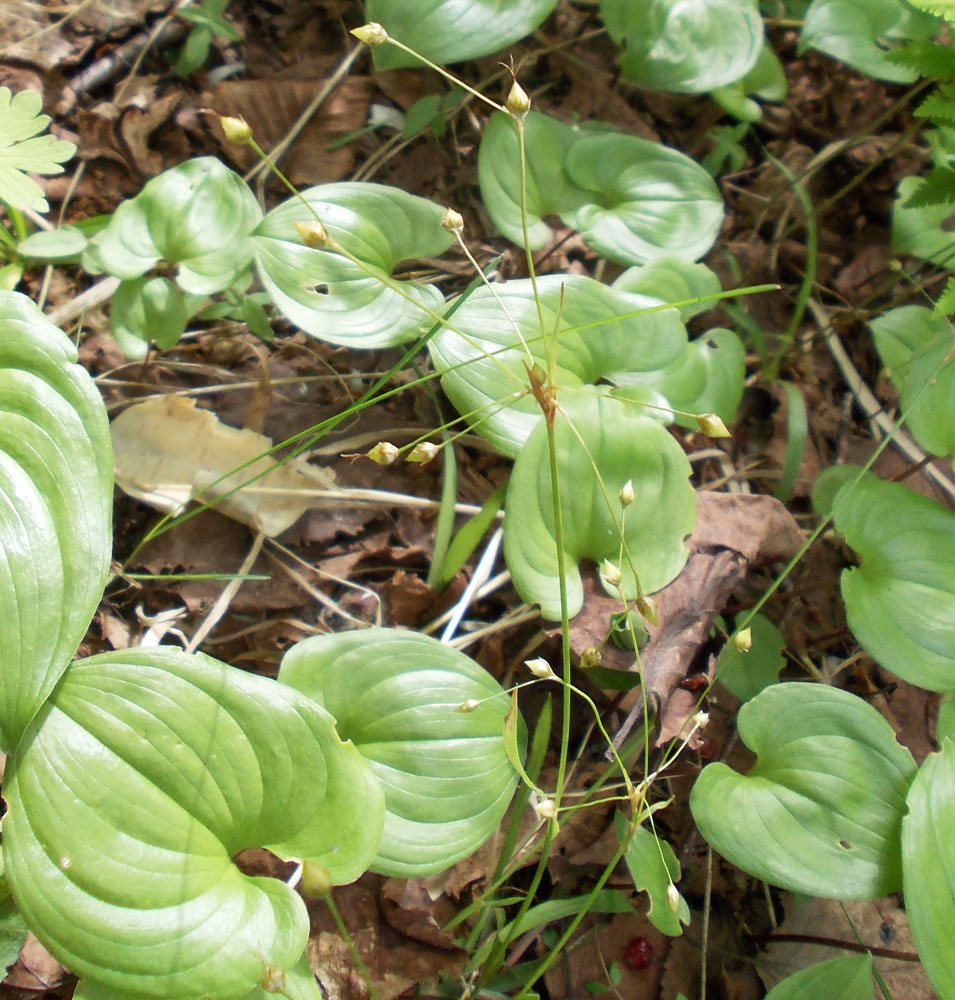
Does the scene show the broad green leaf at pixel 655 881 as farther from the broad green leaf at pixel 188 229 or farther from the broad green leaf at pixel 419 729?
the broad green leaf at pixel 188 229

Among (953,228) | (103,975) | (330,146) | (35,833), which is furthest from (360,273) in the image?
(953,228)

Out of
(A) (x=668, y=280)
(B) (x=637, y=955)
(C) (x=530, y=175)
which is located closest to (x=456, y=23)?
(C) (x=530, y=175)

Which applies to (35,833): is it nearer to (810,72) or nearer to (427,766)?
(427,766)

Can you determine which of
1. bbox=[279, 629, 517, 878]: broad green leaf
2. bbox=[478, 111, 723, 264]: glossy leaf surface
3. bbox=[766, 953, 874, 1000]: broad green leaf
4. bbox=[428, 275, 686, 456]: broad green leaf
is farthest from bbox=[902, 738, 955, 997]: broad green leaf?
bbox=[478, 111, 723, 264]: glossy leaf surface

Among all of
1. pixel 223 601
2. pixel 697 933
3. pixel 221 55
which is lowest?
pixel 697 933

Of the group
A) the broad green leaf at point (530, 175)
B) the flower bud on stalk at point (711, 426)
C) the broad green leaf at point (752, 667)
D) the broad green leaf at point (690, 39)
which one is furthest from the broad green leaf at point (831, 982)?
the broad green leaf at point (690, 39)

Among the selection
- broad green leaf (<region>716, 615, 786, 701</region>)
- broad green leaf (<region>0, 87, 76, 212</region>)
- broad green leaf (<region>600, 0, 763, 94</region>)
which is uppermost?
broad green leaf (<region>600, 0, 763, 94</region>)

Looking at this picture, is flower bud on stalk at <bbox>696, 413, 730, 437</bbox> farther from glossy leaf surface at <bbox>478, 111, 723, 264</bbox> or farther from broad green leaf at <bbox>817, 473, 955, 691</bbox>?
glossy leaf surface at <bbox>478, 111, 723, 264</bbox>
